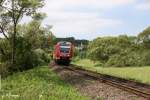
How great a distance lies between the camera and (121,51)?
70188mm

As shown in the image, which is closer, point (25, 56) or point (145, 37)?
point (25, 56)

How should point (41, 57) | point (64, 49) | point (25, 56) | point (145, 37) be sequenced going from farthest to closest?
point (145, 37) → point (41, 57) → point (25, 56) → point (64, 49)

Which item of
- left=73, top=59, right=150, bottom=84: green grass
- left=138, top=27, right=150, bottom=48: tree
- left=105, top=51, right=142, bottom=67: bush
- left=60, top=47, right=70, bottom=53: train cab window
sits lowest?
left=73, top=59, right=150, bottom=84: green grass

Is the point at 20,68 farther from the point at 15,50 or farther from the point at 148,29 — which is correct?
the point at 148,29

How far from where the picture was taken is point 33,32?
88.9 m

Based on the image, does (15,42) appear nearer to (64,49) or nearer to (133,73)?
(64,49)

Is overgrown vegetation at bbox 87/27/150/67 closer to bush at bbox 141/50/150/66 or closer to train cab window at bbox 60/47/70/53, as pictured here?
bush at bbox 141/50/150/66

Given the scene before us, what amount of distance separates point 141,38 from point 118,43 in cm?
1498

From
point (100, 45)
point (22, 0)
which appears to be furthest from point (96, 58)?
point (22, 0)

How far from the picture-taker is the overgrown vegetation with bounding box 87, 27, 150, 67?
214ft

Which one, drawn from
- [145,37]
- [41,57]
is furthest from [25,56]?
[145,37]

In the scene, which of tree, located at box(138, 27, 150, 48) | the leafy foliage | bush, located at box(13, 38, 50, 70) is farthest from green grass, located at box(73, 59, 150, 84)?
tree, located at box(138, 27, 150, 48)

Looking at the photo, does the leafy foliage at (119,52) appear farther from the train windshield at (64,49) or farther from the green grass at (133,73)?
the green grass at (133,73)

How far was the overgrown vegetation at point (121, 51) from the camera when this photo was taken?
6525 centimetres
